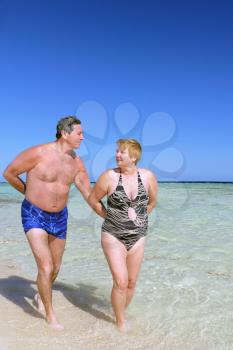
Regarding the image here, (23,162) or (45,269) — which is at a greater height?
(23,162)

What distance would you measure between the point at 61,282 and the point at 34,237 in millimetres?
2207

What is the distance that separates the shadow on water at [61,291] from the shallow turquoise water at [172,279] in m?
0.07

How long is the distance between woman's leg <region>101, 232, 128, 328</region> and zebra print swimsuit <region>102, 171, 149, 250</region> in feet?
0.20

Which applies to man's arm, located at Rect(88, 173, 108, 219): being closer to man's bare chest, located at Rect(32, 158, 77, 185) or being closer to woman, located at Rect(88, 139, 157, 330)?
woman, located at Rect(88, 139, 157, 330)

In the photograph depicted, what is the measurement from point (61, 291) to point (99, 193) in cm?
207

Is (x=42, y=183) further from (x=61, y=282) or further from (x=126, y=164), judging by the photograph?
(x=61, y=282)

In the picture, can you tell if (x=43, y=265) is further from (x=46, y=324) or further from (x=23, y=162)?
(x=23, y=162)

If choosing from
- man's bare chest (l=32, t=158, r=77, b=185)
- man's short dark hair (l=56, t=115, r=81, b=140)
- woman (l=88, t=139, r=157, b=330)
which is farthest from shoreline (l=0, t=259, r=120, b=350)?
man's short dark hair (l=56, t=115, r=81, b=140)

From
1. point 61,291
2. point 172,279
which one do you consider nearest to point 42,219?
point 61,291

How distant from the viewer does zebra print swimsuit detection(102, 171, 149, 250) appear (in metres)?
3.93

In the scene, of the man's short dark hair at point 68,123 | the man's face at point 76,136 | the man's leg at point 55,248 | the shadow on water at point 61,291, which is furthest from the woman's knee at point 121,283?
the man's short dark hair at point 68,123

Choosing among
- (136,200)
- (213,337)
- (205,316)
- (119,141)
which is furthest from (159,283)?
(119,141)

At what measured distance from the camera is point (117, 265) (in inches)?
152

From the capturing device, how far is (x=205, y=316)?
4664 mm
